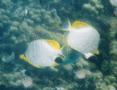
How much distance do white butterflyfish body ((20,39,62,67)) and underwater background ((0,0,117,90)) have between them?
0.63 metres

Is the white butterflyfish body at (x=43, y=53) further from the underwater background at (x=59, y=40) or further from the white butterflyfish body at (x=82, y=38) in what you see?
the underwater background at (x=59, y=40)

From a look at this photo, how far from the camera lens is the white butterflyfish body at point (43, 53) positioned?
3411mm

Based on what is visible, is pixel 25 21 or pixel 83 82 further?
pixel 25 21

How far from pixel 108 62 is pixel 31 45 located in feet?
5.86

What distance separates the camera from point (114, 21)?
15.8 feet

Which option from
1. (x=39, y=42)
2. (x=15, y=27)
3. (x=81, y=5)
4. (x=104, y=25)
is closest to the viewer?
(x=39, y=42)

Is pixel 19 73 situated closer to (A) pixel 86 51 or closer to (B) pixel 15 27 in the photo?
(B) pixel 15 27

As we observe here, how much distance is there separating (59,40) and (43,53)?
2016 mm

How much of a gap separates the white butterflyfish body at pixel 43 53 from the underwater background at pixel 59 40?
627 mm

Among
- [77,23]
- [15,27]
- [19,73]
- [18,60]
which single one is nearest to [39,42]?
[77,23]

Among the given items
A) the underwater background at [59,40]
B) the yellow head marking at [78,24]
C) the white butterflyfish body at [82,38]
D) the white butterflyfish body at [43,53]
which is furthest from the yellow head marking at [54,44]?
the underwater background at [59,40]

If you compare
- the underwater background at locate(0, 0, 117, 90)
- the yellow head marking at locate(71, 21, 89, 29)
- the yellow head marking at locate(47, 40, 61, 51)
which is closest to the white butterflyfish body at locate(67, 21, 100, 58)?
the yellow head marking at locate(71, 21, 89, 29)

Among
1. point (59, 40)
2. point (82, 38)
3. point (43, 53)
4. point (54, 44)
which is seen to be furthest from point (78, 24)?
point (59, 40)

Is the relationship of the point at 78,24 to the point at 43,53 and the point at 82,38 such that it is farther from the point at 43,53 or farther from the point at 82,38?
the point at 43,53
